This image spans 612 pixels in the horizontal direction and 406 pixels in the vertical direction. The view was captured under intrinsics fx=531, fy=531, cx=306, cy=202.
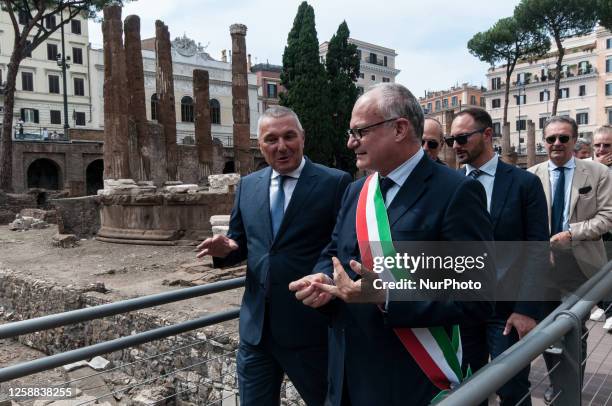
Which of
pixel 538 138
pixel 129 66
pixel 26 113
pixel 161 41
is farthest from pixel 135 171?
pixel 538 138

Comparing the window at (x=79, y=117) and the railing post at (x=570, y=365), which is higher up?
the window at (x=79, y=117)

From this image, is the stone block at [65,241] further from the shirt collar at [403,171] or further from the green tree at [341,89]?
the green tree at [341,89]

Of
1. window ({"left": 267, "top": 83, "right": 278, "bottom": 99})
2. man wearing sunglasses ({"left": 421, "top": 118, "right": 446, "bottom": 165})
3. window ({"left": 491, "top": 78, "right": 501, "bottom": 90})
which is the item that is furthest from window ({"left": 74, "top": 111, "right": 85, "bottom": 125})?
window ({"left": 491, "top": 78, "right": 501, "bottom": 90})

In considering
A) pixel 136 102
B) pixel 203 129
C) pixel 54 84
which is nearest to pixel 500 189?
pixel 136 102

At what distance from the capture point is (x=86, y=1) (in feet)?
84.7

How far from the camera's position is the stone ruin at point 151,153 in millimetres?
13320

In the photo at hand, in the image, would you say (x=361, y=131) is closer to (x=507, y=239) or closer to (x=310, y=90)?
(x=507, y=239)

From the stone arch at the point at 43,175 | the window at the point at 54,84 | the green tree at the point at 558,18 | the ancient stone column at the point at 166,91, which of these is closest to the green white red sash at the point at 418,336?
the ancient stone column at the point at 166,91

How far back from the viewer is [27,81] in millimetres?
41250

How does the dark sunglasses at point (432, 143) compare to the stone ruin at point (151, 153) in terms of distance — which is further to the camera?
the stone ruin at point (151, 153)

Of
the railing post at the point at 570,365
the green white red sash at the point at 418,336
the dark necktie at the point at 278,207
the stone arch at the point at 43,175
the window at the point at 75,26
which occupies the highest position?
the window at the point at 75,26

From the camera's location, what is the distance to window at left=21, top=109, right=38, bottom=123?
40.3m

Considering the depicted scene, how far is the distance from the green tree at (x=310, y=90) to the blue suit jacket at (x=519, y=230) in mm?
26013

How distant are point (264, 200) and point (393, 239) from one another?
109cm
